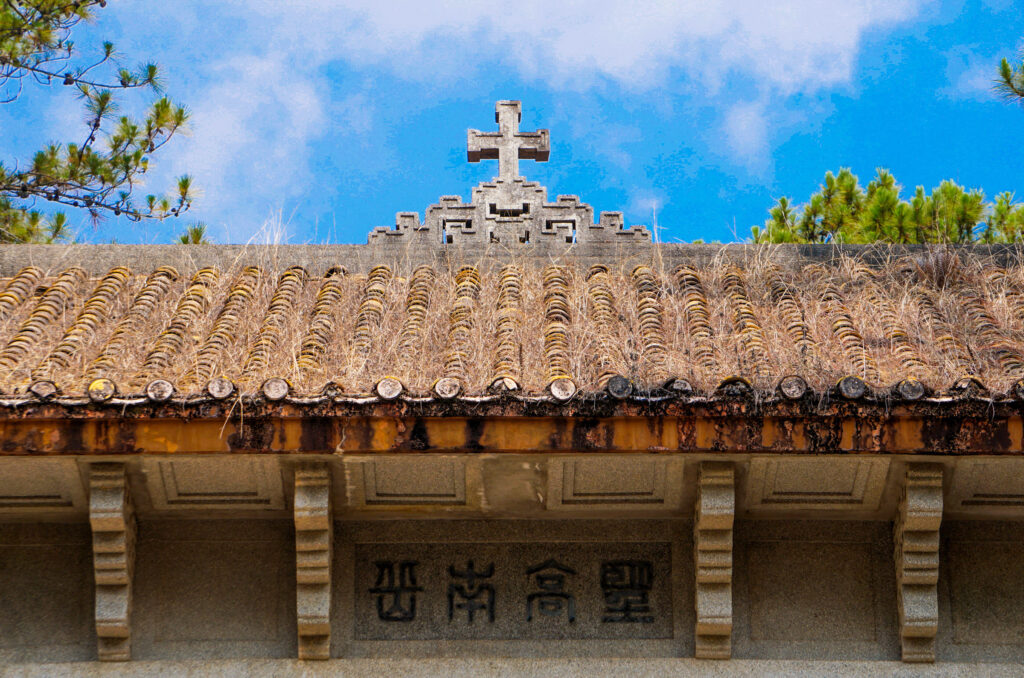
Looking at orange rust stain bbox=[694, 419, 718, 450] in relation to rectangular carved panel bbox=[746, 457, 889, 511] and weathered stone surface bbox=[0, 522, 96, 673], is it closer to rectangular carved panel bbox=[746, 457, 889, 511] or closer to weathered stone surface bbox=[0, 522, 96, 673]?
rectangular carved panel bbox=[746, 457, 889, 511]

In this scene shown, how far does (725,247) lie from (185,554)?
4701 mm

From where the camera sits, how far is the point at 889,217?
1641 centimetres

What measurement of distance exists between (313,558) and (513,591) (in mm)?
1151

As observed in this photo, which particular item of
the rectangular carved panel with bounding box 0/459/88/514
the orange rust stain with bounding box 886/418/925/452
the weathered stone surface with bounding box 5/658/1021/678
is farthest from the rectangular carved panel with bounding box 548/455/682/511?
the rectangular carved panel with bounding box 0/459/88/514

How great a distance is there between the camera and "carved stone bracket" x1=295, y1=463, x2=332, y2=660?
773 cm

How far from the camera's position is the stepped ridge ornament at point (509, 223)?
11039 mm

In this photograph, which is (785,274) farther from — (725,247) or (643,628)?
(643,628)

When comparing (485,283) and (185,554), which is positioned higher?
(485,283)

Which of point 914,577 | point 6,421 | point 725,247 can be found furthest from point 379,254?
point 914,577

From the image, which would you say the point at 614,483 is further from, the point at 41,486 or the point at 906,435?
the point at 41,486

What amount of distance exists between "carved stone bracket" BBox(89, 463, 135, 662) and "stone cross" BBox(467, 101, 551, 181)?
4.94 m

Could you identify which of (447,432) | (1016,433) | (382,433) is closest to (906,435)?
(1016,433)

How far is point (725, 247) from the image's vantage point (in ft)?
34.9

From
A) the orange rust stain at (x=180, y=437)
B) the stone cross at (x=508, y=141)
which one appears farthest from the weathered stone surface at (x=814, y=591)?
the stone cross at (x=508, y=141)
